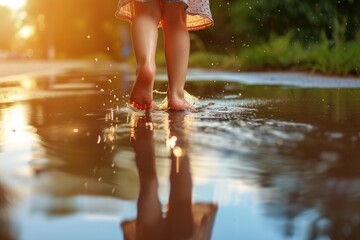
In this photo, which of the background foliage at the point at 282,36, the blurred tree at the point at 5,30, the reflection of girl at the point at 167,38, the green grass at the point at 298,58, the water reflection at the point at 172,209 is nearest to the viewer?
the water reflection at the point at 172,209

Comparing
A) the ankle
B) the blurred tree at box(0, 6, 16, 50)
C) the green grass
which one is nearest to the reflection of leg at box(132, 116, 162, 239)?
the ankle

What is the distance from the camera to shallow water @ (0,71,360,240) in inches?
69.2

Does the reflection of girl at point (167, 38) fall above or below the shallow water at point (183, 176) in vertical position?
above

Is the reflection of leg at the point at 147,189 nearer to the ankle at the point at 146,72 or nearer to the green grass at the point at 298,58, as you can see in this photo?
the ankle at the point at 146,72

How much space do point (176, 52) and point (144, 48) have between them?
0.88 ft

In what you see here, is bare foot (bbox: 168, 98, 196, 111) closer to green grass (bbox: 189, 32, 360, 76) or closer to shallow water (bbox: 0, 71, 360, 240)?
shallow water (bbox: 0, 71, 360, 240)

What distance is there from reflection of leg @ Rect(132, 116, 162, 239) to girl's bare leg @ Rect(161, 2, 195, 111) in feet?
3.95

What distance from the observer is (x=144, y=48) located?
449 cm

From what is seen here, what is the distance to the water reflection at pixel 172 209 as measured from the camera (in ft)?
5.61

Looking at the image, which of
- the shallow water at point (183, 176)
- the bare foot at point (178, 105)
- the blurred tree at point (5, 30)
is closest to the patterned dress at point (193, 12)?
the bare foot at point (178, 105)

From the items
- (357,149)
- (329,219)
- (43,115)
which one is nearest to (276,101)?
(43,115)

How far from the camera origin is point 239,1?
16703mm

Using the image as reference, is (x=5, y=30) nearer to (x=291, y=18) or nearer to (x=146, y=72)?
(x=291, y=18)

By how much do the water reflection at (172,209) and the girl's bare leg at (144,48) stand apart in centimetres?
152
